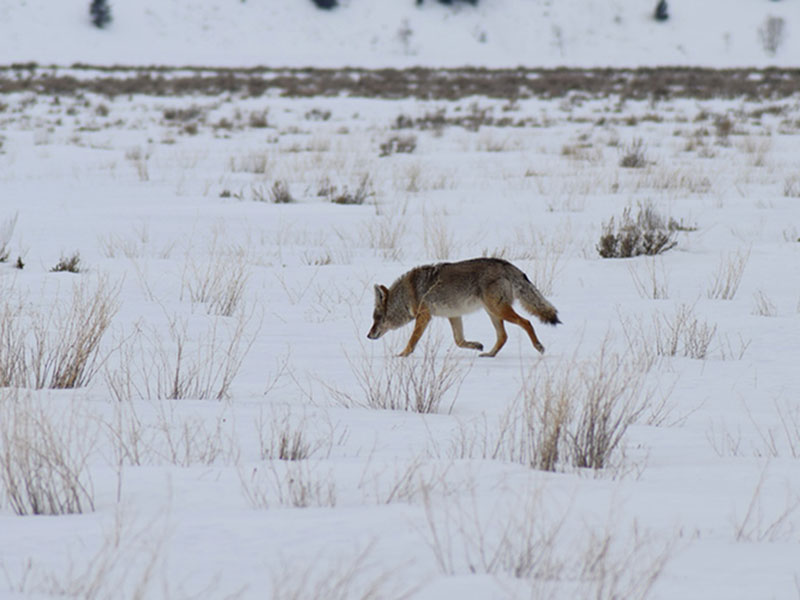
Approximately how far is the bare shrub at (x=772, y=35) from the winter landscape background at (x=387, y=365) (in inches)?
2261

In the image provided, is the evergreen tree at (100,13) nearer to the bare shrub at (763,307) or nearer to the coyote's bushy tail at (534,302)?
the bare shrub at (763,307)

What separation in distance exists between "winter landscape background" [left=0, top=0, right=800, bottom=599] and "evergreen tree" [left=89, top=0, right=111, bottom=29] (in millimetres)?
50100

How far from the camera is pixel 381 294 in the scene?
6.93 metres

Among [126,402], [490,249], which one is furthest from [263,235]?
[126,402]

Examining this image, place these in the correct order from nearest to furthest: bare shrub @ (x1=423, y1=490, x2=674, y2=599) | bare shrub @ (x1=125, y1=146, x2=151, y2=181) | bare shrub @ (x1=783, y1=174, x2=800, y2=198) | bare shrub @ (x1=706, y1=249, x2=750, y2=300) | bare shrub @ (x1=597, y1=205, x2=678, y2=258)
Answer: bare shrub @ (x1=423, y1=490, x2=674, y2=599), bare shrub @ (x1=706, y1=249, x2=750, y2=300), bare shrub @ (x1=597, y1=205, x2=678, y2=258), bare shrub @ (x1=783, y1=174, x2=800, y2=198), bare shrub @ (x1=125, y1=146, x2=151, y2=181)

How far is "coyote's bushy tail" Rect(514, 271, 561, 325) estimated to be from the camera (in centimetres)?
653

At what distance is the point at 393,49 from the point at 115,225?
66.8 m

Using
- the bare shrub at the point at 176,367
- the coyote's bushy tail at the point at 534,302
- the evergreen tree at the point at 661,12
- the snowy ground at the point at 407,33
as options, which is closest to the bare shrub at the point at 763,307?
the coyote's bushy tail at the point at 534,302

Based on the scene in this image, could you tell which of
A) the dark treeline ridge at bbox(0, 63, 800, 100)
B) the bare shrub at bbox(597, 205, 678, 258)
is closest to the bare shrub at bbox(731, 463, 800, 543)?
the bare shrub at bbox(597, 205, 678, 258)

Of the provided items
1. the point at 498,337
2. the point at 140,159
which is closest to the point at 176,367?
the point at 498,337

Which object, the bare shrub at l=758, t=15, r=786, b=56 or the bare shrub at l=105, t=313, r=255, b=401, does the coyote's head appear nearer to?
the bare shrub at l=105, t=313, r=255, b=401

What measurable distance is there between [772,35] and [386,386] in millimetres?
83131

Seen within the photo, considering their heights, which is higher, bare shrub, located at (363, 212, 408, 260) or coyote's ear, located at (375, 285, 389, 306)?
coyote's ear, located at (375, 285, 389, 306)

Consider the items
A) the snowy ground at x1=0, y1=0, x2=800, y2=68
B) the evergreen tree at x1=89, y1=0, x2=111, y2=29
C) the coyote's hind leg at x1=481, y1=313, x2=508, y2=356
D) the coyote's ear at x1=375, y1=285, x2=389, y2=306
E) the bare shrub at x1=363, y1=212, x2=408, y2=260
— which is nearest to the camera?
the coyote's hind leg at x1=481, y1=313, x2=508, y2=356
